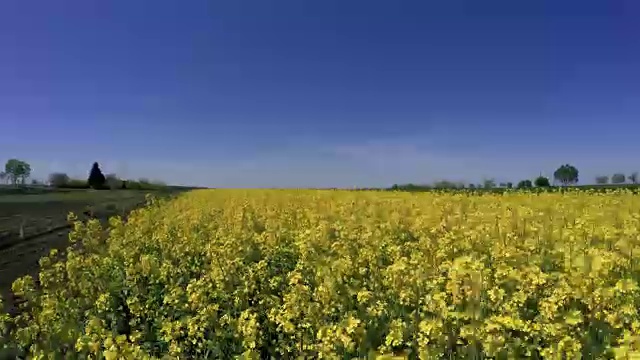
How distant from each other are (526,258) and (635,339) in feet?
11.4

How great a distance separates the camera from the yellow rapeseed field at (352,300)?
11.9 feet

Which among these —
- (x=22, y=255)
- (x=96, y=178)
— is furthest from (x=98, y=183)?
(x=22, y=255)

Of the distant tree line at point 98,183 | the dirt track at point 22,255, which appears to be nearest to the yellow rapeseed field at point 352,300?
the dirt track at point 22,255

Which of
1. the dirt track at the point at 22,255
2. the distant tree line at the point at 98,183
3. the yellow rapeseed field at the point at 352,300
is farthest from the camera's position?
the distant tree line at the point at 98,183

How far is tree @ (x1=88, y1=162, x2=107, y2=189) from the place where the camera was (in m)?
90.4

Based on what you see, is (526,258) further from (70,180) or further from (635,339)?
(70,180)

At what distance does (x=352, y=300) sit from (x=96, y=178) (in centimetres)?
9893

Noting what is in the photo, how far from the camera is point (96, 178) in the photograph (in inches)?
3681

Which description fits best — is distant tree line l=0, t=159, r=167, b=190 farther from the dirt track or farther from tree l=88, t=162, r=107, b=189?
the dirt track

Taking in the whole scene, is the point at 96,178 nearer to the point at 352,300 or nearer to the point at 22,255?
the point at 22,255

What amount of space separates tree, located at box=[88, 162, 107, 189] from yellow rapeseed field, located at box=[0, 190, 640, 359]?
90121mm

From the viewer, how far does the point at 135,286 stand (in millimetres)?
6344

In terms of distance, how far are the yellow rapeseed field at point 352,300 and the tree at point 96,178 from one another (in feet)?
296

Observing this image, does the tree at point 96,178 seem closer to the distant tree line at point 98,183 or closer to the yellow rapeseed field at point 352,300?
the distant tree line at point 98,183
